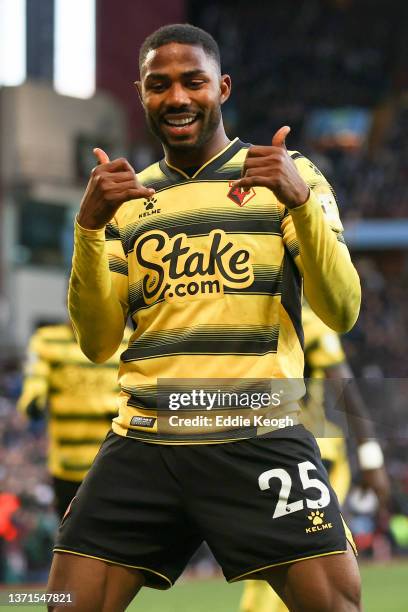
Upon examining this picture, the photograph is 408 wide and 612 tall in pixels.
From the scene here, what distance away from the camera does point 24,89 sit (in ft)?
87.4

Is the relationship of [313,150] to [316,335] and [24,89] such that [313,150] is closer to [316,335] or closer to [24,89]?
[24,89]

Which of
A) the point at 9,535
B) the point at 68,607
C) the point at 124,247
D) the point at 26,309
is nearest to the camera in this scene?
the point at 68,607

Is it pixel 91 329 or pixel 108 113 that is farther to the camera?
pixel 108 113

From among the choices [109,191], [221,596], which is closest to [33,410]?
[221,596]

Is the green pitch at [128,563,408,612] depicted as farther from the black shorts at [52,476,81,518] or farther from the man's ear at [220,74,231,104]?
the man's ear at [220,74,231,104]

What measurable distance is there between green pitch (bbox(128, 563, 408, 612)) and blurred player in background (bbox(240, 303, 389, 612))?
2.84 m

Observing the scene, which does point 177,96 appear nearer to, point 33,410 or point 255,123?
point 33,410

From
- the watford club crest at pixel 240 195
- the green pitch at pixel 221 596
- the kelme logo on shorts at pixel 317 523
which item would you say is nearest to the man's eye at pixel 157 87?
the watford club crest at pixel 240 195

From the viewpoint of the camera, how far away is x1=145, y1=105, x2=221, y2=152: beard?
10.5ft

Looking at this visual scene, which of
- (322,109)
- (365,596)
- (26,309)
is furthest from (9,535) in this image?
(322,109)

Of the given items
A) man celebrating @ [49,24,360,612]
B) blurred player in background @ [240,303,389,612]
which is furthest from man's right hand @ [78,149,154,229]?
blurred player in background @ [240,303,389,612]

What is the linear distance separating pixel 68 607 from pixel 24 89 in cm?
2431

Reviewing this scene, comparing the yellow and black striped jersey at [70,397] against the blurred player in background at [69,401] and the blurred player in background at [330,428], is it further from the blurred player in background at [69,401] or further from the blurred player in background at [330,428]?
the blurred player in background at [330,428]

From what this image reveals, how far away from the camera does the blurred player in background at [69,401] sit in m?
6.73
